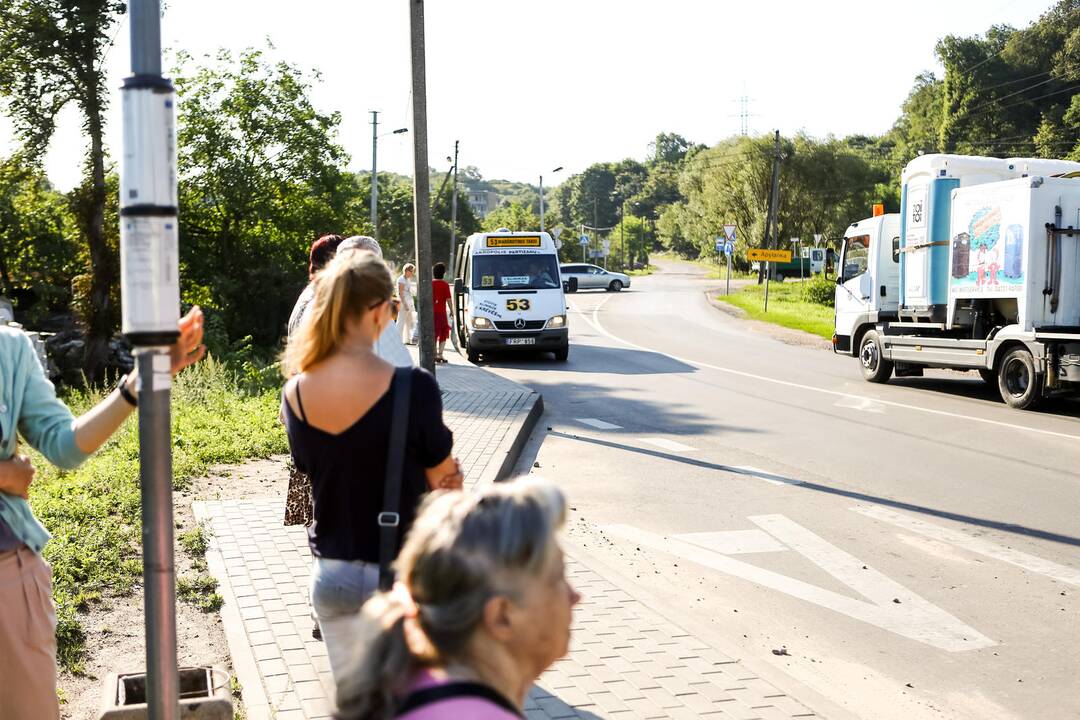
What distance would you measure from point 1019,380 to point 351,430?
13988 millimetres

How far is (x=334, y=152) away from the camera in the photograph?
30.4 m

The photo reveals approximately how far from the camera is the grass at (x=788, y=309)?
32281mm

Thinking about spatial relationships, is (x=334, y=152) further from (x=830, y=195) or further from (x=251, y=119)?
(x=830, y=195)

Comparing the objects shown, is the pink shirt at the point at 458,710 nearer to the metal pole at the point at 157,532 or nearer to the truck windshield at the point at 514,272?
the metal pole at the point at 157,532

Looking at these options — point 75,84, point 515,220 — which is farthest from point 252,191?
point 515,220

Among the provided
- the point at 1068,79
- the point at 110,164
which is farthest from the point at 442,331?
the point at 1068,79

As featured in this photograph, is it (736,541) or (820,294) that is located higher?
(820,294)

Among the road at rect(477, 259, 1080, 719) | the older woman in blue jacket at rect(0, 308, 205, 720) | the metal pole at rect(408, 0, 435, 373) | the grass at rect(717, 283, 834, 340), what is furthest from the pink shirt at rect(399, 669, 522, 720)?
the grass at rect(717, 283, 834, 340)

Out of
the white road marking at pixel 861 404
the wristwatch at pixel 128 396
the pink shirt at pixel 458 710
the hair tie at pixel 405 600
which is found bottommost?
the white road marking at pixel 861 404

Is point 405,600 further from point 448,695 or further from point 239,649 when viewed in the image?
point 239,649

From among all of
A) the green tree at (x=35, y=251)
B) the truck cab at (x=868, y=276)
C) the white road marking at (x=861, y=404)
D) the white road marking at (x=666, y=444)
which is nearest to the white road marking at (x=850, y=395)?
the white road marking at (x=861, y=404)

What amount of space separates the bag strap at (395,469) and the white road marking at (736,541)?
492 centimetres

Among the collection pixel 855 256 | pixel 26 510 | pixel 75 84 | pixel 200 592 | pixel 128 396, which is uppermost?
pixel 75 84

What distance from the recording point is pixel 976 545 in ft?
24.6
